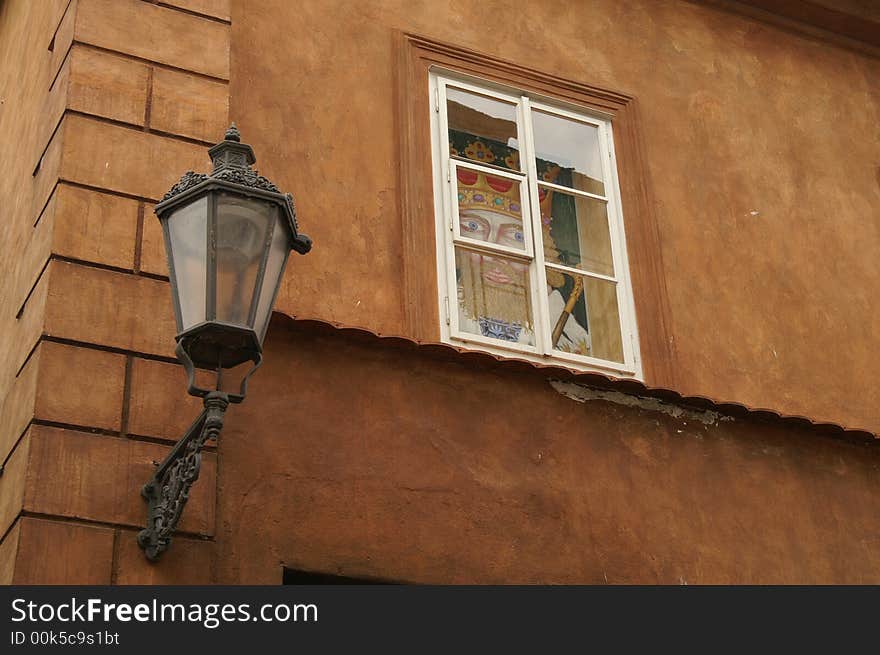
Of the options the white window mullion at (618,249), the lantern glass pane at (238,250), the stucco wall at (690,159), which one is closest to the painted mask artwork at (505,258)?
the white window mullion at (618,249)

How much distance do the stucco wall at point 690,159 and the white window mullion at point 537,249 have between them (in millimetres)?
468

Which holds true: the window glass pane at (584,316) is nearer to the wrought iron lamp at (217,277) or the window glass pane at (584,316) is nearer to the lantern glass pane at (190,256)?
the wrought iron lamp at (217,277)

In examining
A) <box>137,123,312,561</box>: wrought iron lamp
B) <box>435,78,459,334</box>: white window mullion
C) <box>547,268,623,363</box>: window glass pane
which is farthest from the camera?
<box>547,268,623,363</box>: window glass pane

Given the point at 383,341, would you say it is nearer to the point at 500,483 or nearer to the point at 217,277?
the point at 500,483

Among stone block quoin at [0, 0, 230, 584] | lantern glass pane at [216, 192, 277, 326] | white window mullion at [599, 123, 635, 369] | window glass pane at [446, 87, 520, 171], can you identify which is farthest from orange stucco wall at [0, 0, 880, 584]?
lantern glass pane at [216, 192, 277, 326]

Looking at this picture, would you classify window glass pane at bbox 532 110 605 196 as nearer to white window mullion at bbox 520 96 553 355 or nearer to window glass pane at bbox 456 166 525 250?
white window mullion at bbox 520 96 553 355

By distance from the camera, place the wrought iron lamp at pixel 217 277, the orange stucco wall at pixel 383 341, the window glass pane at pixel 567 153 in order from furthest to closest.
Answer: the window glass pane at pixel 567 153
the orange stucco wall at pixel 383 341
the wrought iron lamp at pixel 217 277

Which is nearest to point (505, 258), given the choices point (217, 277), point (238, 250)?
point (238, 250)

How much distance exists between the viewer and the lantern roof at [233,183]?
5.02m

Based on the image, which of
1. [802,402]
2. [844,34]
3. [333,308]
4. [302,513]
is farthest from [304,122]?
[844,34]

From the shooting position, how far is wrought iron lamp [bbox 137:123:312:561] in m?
4.82

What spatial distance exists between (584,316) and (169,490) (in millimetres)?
2726

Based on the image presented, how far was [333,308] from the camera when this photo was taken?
6.63 meters
